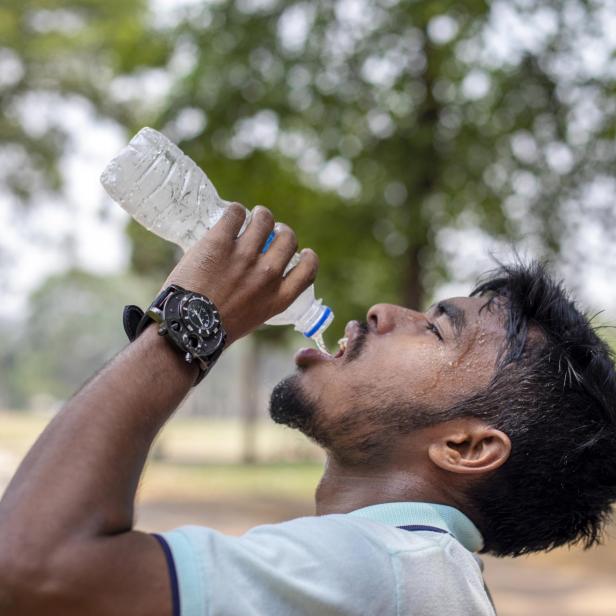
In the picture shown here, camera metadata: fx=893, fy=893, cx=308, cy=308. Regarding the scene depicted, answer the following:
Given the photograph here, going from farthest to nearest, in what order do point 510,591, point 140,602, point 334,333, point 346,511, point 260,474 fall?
point 260,474, point 334,333, point 510,591, point 346,511, point 140,602

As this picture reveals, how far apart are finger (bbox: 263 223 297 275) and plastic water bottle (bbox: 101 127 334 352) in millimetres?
494

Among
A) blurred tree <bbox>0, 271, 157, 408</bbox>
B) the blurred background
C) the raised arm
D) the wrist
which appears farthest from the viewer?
blurred tree <bbox>0, 271, 157, 408</bbox>

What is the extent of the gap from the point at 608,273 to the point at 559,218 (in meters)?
0.75

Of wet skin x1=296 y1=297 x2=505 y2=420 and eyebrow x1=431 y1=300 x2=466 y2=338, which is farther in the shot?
eyebrow x1=431 y1=300 x2=466 y2=338

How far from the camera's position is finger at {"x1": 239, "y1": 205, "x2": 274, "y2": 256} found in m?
1.58

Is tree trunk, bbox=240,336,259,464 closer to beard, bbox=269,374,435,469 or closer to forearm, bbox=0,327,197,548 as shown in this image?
beard, bbox=269,374,435,469

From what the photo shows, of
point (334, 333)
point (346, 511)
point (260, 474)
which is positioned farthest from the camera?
point (260, 474)

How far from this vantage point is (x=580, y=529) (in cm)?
198

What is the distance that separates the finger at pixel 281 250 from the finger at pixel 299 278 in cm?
4

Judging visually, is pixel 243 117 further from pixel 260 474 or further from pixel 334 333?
pixel 260 474

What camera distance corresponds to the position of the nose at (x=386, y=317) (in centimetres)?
200

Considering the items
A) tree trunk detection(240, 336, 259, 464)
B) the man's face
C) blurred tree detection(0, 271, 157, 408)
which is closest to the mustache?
the man's face

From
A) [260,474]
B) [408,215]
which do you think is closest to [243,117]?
[408,215]

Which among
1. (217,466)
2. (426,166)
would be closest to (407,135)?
(426,166)
